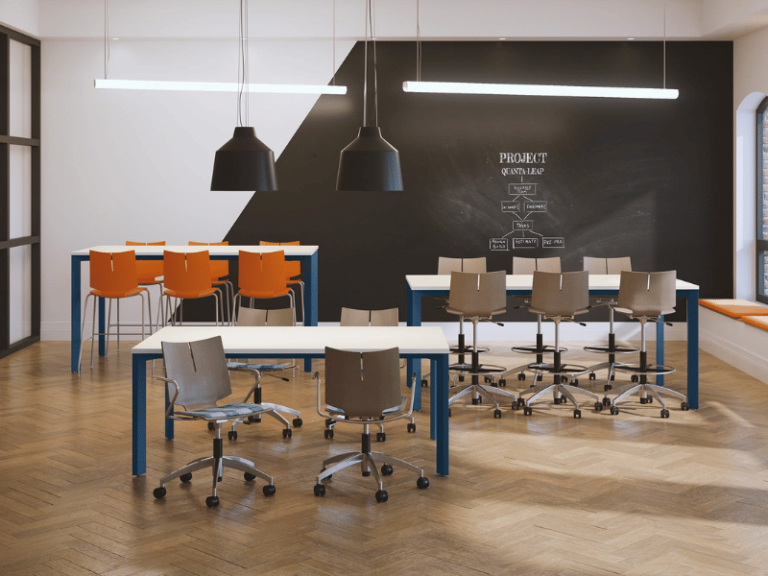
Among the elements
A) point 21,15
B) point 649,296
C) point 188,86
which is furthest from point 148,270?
point 649,296

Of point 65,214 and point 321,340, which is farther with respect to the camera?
point 65,214

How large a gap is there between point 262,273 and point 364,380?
11.5ft

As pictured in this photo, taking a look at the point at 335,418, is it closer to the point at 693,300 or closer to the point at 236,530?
the point at 236,530

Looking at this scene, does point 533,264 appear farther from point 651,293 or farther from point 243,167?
point 243,167

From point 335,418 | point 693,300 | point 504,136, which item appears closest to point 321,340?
point 335,418

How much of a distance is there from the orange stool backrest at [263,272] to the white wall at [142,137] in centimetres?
185

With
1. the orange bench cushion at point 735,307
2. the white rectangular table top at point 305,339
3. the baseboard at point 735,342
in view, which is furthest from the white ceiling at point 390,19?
the white rectangular table top at point 305,339

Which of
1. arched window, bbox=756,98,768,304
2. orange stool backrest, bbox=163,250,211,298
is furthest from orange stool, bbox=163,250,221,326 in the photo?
arched window, bbox=756,98,768,304

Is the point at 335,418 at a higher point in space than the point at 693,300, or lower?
lower

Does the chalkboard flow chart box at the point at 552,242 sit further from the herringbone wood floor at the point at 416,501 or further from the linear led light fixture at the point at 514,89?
the herringbone wood floor at the point at 416,501

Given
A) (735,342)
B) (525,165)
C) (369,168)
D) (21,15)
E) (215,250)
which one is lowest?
(735,342)

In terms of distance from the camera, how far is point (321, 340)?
16.7 ft

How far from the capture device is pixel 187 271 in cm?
766

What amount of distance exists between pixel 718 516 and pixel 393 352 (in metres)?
1.82
